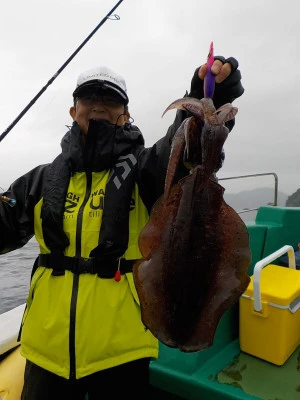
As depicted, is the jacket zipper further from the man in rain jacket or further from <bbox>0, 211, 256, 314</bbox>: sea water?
<bbox>0, 211, 256, 314</bbox>: sea water

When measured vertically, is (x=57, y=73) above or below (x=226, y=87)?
above

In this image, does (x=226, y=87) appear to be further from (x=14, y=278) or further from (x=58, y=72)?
(x=14, y=278)

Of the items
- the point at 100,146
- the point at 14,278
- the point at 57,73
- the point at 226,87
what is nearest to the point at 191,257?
the point at 226,87

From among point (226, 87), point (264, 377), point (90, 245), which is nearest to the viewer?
point (226, 87)

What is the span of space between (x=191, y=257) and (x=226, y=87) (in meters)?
0.86

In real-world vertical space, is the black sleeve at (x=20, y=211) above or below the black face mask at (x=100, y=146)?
below

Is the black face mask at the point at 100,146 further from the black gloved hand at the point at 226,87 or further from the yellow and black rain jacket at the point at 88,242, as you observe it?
the black gloved hand at the point at 226,87

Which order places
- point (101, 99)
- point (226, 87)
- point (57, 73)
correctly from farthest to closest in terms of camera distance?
point (57, 73), point (101, 99), point (226, 87)

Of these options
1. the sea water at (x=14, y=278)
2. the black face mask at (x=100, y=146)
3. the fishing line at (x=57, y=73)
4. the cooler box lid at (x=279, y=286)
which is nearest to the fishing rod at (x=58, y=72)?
the fishing line at (x=57, y=73)

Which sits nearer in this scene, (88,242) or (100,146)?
(88,242)

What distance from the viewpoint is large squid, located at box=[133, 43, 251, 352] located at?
1.36 m

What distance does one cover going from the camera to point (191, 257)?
1384 millimetres

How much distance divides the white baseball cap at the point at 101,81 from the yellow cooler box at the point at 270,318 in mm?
1879

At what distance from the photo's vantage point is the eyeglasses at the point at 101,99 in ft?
8.24
